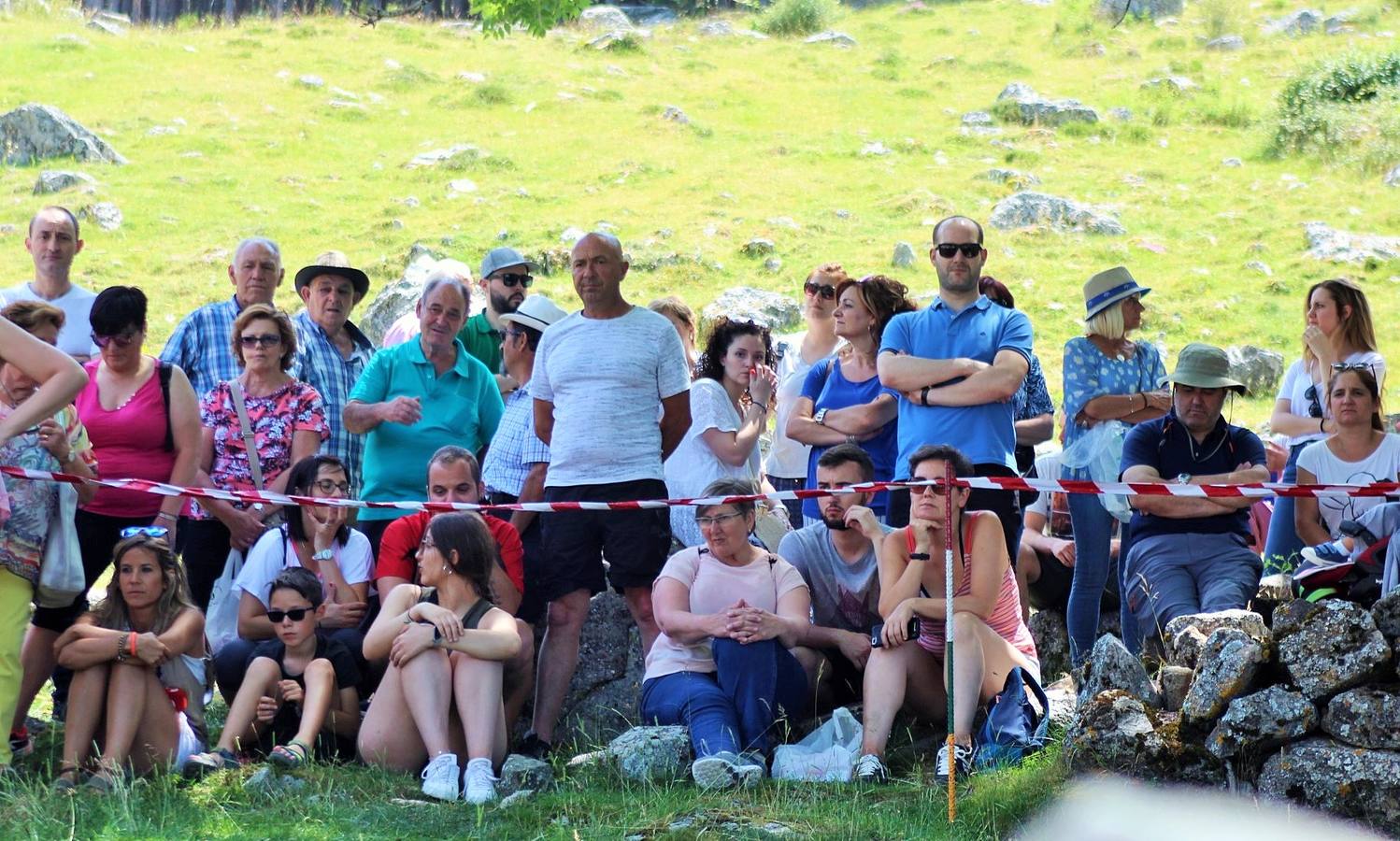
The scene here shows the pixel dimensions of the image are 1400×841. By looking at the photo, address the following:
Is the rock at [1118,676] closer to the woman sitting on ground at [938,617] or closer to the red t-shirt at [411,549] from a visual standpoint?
the woman sitting on ground at [938,617]

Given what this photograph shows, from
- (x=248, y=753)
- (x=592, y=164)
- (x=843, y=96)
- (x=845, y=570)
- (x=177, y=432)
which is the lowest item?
(x=248, y=753)

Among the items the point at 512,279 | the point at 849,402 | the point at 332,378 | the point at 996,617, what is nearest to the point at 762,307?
the point at 512,279

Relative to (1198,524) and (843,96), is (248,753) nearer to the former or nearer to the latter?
(1198,524)

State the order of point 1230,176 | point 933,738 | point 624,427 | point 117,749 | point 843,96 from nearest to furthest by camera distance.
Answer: point 117,749 → point 933,738 → point 624,427 → point 1230,176 → point 843,96

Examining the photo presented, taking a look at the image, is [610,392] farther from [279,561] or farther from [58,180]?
[58,180]

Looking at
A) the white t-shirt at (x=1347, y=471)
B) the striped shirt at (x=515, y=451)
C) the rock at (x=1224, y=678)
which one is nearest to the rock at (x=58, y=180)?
the striped shirt at (x=515, y=451)

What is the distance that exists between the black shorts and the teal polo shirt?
86 cm

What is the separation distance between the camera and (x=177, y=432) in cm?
721

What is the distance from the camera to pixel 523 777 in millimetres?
6121

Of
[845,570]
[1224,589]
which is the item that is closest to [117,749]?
[845,570]

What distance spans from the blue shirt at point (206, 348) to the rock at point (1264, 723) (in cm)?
510

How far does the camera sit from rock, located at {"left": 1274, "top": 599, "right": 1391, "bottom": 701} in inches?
214

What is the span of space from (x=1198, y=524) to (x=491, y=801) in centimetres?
338

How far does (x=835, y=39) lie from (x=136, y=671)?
1109 inches
